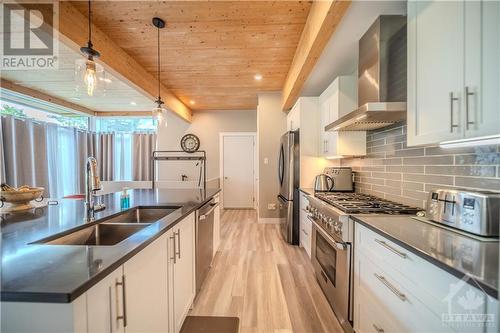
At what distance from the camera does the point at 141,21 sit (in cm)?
230

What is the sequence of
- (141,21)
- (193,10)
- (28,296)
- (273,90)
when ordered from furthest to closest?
1. (273,90)
2. (141,21)
3. (193,10)
4. (28,296)

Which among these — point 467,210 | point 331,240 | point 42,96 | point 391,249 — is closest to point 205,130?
point 42,96

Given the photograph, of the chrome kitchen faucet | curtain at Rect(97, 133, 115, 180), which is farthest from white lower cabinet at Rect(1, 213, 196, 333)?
curtain at Rect(97, 133, 115, 180)

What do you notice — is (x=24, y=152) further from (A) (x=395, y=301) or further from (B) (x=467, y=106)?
(B) (x=467, y=106)

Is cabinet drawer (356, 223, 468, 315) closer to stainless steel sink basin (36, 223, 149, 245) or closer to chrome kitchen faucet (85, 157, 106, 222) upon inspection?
stainless steel sink basin (36, 223, 149, 245)

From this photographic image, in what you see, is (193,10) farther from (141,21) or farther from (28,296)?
(28,296)

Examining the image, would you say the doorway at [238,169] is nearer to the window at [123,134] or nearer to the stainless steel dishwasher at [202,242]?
the window at [123,134]

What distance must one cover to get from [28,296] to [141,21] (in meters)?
2.57

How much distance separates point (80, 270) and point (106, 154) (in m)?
6.25

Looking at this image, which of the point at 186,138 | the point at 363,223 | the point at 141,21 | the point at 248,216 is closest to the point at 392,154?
the point at 363,223

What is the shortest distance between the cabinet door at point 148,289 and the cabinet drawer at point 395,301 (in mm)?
1214

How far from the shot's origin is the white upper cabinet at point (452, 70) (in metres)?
0.97

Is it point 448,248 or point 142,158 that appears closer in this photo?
point 448,248

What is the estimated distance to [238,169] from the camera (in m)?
6.02
